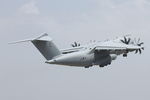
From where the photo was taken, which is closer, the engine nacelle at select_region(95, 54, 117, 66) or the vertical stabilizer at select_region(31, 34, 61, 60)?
the vertical stabilizer at select_region(31, 34, 61, 60)

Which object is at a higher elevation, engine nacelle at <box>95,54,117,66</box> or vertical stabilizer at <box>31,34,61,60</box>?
vertical stabilizer at <box>31,34,61,60</box>

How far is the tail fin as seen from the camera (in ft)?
282

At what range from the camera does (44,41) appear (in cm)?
8588

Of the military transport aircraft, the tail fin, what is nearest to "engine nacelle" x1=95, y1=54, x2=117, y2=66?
the military transport aircraft

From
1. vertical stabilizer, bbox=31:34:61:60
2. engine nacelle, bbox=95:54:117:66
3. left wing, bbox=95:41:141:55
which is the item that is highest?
vertical stabilizer, bbox=31:34:61:60

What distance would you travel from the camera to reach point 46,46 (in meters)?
86.2

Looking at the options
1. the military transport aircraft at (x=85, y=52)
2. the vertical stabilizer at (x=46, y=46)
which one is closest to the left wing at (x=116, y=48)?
the military transport aircraft at (x=85, y=52)

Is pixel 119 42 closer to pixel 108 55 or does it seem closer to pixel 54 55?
pixel 108 55

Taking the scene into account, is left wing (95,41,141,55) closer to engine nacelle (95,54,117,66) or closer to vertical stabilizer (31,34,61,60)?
engine nacelle (95,54,117,66)

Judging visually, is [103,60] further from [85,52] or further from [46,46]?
[46,46]

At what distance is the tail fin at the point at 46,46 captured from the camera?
85.9 metres

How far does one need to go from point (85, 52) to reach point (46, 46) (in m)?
6.32

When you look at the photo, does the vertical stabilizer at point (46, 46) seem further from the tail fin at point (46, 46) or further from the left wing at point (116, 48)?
the left wing at point (116, 48)

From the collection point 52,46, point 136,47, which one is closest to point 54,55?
point 52,46
